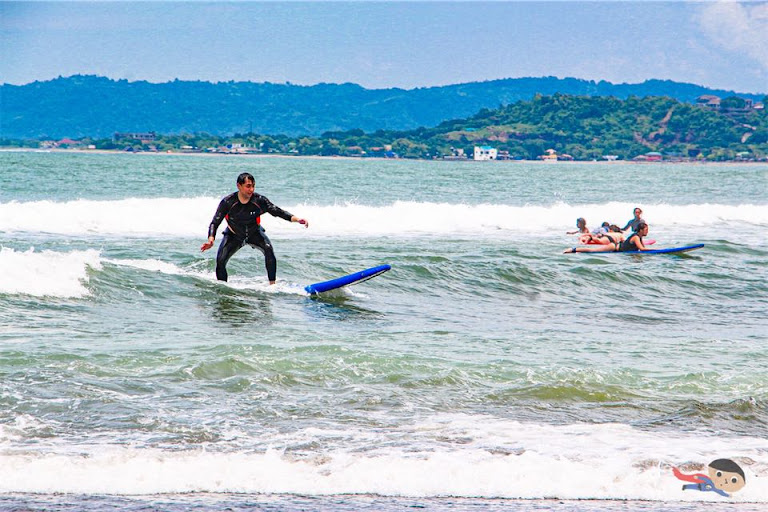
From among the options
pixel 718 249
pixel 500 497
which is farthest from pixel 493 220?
pixel 500 497

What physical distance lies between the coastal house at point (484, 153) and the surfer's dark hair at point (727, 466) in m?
179

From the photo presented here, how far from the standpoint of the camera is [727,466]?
6582mm

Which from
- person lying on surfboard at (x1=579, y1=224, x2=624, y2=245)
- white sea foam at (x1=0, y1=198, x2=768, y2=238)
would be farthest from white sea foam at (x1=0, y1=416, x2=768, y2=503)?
white sea foam at (x1=0, y1=198, x2=768, y2=238)

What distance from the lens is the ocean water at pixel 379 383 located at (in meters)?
6.11

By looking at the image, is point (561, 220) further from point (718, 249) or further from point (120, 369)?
point (120, 369)

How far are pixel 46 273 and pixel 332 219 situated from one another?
61.8 ft

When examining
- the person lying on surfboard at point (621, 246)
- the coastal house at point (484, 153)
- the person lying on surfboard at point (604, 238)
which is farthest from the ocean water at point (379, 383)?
the coastal house at point (484, 153)

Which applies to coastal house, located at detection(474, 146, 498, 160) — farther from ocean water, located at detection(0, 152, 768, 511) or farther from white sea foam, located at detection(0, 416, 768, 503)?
white sea foam, located at detection(0, 416, 768, 503)

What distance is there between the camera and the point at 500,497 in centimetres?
600

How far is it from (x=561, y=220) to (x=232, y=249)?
23.2 m

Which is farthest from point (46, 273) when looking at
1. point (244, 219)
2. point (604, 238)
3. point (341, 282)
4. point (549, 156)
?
point (549, 156)

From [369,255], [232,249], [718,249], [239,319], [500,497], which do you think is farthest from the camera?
[718,249]

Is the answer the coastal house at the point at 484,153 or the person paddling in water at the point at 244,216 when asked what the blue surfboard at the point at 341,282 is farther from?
the coastal house at the point at 484,153

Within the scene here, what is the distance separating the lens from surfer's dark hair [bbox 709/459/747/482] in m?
6.38
